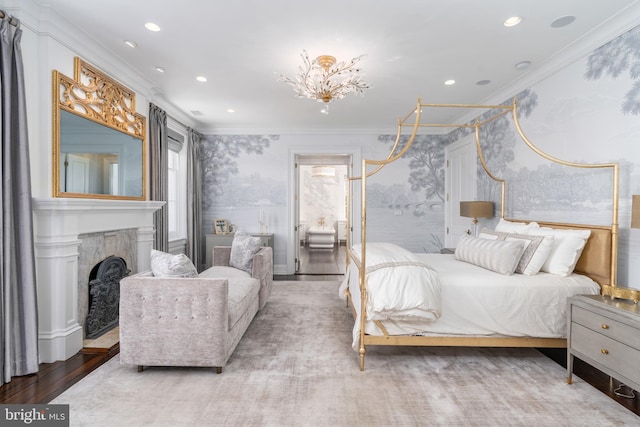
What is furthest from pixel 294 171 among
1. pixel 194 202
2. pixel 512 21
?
pixel 512 21

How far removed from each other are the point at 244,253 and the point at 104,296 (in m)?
1.44

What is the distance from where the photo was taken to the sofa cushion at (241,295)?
258 centimetres

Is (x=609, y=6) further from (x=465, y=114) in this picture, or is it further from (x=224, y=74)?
(x=224, y=74)

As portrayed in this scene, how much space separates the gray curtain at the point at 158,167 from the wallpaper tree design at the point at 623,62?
4.67m

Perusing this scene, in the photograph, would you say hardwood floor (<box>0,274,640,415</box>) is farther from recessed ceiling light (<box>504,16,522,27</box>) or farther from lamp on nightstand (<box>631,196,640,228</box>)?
recessed ceiling light (<box>504,16,522,27</box>)

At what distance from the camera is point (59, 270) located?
8.35 feet

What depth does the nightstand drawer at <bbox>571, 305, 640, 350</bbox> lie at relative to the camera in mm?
1834

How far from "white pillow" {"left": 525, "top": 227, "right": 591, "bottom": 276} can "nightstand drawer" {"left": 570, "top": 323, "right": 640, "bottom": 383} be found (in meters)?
0.58

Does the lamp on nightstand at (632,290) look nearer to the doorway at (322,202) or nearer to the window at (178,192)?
the window at (178,192)

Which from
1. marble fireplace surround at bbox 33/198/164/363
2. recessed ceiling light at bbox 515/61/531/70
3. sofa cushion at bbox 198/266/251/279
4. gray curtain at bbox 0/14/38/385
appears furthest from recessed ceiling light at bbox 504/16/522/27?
marble fireplace surround at bbox 33/198/164/363

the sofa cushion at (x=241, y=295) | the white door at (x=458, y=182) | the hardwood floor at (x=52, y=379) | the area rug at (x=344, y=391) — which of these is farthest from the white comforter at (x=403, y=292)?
the white door at (x=458, y=182)

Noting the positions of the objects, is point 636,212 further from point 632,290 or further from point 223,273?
point 223,273

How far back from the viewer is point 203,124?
18.7 feet

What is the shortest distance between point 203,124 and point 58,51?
10.2 ft
